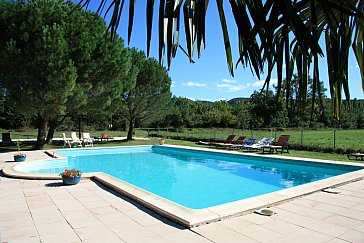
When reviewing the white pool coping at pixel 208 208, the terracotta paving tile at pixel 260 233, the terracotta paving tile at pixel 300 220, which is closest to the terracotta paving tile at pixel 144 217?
the white pool coping at pixel 208 208

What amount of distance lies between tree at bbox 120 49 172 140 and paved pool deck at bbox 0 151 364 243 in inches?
582

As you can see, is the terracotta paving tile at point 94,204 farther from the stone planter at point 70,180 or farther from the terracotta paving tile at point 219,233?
the terracotta paving tile at point 219,233

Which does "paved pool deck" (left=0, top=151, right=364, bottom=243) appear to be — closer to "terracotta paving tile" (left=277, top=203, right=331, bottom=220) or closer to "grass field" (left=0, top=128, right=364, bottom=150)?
"terracotta paving tile" (left=277, top=203, right=331, bottom=220)

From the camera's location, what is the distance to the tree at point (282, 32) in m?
0.99

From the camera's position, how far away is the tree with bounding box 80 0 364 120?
3.23ft

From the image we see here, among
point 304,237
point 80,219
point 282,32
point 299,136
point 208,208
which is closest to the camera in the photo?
point 282,32

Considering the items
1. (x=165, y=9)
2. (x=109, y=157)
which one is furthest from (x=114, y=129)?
(x=165, y=9)

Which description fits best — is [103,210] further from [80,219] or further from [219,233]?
[219,233]

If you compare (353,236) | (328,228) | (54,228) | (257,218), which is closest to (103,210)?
(54,228)

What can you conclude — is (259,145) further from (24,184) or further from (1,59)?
(1,59)

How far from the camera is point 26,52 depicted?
1252 centimetres

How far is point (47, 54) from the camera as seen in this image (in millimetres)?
12688

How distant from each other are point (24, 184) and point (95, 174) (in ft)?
5.45

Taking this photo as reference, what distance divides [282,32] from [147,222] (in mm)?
3685
